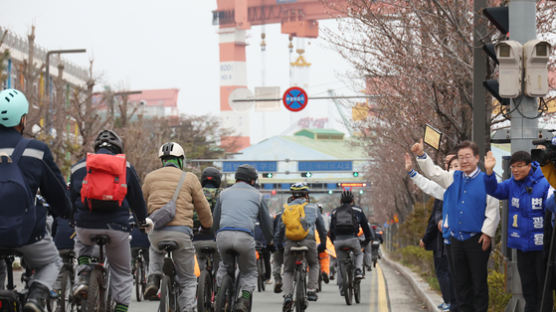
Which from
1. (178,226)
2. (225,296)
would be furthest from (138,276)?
(178,226)

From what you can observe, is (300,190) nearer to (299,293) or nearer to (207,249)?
(299,293)

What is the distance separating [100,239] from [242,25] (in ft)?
503

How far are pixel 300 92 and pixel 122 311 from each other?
26662mm

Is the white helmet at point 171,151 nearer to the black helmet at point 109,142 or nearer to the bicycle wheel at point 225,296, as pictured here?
the black helmet at point 109,142

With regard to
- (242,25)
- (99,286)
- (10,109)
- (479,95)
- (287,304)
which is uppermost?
(242,25)

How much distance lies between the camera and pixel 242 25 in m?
160

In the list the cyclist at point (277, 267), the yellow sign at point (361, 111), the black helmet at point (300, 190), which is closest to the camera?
the black helmet at point (300, 190)

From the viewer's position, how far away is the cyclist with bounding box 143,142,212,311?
967 centimetres

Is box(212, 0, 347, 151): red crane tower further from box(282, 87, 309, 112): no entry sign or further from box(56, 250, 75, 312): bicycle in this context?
box(56, 250, 75, 312): bicycle

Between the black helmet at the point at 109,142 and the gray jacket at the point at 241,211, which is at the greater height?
the black helmet at the point at 109,142

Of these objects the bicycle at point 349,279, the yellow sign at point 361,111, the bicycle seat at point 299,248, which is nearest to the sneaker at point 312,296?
the bicycle seat at point 299,248

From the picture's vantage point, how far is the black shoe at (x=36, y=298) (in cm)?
632

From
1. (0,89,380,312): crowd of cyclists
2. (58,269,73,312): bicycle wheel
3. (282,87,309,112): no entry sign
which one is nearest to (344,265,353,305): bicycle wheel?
(0,89,380,312): crowd of cyclists

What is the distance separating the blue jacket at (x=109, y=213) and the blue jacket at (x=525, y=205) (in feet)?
10.5
